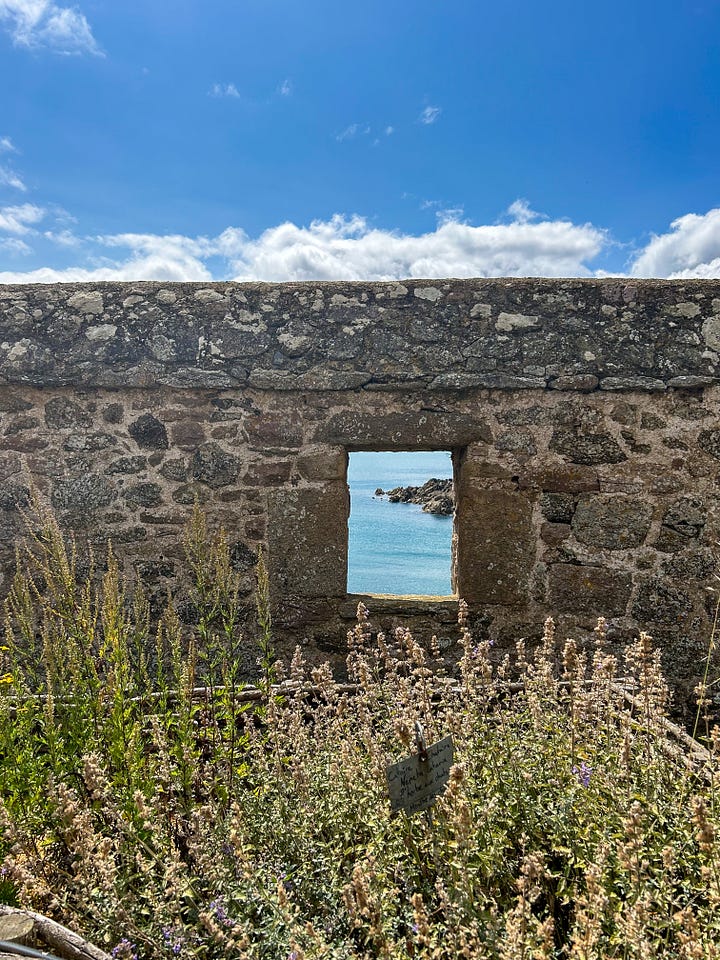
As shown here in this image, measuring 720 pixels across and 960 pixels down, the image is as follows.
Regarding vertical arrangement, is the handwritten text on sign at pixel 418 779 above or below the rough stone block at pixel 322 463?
below

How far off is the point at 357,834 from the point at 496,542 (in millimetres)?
1997

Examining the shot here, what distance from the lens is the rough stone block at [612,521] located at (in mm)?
3820

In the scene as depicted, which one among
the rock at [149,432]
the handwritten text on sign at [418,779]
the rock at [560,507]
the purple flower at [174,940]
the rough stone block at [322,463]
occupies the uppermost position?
the rock at [149,432]

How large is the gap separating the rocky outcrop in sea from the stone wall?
14.0ft

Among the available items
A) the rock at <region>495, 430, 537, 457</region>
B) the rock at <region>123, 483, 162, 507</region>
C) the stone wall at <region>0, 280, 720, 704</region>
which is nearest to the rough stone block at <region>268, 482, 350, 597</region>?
the stone wall at <region>0, 280, 720, 704</region>

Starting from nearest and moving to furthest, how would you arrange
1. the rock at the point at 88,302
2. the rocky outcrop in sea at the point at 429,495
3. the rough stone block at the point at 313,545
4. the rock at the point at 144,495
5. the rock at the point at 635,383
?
the rock at the point at 635,383 < the rough stone block at the point at 313,545 < the rock at the point at 144,495 < the rock at the point at 88,302 < the rocky outcrop in sea at the point at 429,495

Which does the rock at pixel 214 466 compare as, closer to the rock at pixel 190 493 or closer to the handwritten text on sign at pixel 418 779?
the rock at pixel 190 493

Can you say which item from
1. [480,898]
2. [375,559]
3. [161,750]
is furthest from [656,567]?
[161,750]

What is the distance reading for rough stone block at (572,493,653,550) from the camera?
3820 millimetres

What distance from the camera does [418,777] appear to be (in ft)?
6.52

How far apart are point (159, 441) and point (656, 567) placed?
9.21 feet

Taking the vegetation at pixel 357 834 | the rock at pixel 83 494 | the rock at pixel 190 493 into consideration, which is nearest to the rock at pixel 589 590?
the vegetation at pixel 357 834

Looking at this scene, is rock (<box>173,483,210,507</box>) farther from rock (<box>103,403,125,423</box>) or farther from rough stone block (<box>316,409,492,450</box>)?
rough stone block (<box>316,409,492,450</box>)

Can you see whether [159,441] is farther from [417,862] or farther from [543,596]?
[417,862]
